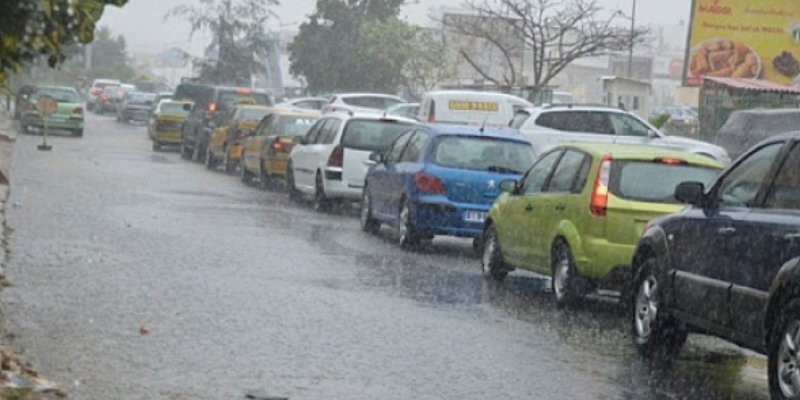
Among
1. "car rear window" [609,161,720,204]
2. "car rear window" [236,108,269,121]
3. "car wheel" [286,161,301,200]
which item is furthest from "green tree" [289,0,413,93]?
"car rear window" [609,161,720,204]

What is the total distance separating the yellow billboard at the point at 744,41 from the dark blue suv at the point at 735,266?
146 feet

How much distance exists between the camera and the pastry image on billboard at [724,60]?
56.6 meters

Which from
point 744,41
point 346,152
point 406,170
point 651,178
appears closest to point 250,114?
point 346,152

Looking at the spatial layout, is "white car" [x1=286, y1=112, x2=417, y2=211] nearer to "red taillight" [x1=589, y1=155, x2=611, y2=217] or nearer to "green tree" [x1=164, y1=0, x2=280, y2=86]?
"red taillight" [x1=589, y1=155, x2=611, y2=217]

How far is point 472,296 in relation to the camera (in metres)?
15.3

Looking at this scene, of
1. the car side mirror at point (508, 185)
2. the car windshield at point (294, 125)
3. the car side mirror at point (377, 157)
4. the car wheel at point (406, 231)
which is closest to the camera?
the car side mirror at point (508, 185)

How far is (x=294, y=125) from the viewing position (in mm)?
31375

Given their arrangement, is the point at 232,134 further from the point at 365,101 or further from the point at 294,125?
the point at 365,101

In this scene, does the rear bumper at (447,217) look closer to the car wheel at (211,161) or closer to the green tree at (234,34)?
the car wheel at (211,161)

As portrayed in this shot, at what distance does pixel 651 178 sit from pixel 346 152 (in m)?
11.4

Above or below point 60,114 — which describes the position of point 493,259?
above

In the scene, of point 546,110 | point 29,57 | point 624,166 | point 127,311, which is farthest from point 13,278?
point 546,110

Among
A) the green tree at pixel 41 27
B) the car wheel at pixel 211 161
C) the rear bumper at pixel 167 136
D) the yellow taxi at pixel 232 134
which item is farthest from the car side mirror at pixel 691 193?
the rear bumper at pixel 167 136

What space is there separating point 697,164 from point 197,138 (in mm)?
27929
